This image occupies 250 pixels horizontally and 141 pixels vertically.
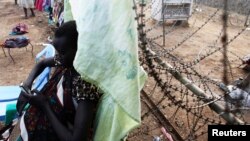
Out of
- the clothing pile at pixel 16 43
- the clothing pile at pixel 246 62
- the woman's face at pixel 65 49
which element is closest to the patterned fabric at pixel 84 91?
the woman's face at pixel 65 49

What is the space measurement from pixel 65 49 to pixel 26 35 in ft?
20.6

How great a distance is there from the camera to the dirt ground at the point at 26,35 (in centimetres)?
532

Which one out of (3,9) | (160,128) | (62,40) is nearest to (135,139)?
(160,128)

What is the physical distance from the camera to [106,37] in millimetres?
1376

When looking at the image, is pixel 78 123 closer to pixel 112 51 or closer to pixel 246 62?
pixel 112 51

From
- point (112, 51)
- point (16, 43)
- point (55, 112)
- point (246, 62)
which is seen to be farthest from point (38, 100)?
point (16, 43)

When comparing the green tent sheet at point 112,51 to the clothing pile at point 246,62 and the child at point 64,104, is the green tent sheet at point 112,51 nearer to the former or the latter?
the child at point 64,104

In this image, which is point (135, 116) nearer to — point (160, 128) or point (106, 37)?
point (106, 37)

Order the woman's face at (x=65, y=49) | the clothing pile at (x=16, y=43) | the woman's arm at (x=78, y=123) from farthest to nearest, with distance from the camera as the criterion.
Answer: the clothing pile at (x=16, y=43)
the woman's face at (x=65, y=49)
the woman's arm at (x=78, y=123)

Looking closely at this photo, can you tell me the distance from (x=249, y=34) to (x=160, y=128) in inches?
211

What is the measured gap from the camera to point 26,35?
7.61m

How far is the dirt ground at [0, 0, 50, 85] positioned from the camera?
5.32 metres

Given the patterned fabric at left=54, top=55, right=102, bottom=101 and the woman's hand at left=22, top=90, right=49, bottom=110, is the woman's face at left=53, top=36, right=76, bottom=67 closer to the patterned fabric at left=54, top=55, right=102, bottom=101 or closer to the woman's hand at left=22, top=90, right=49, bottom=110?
the patterned fabric at left=54, top=55, right=102, bottom=101

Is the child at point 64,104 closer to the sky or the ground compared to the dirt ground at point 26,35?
closer to the sky
